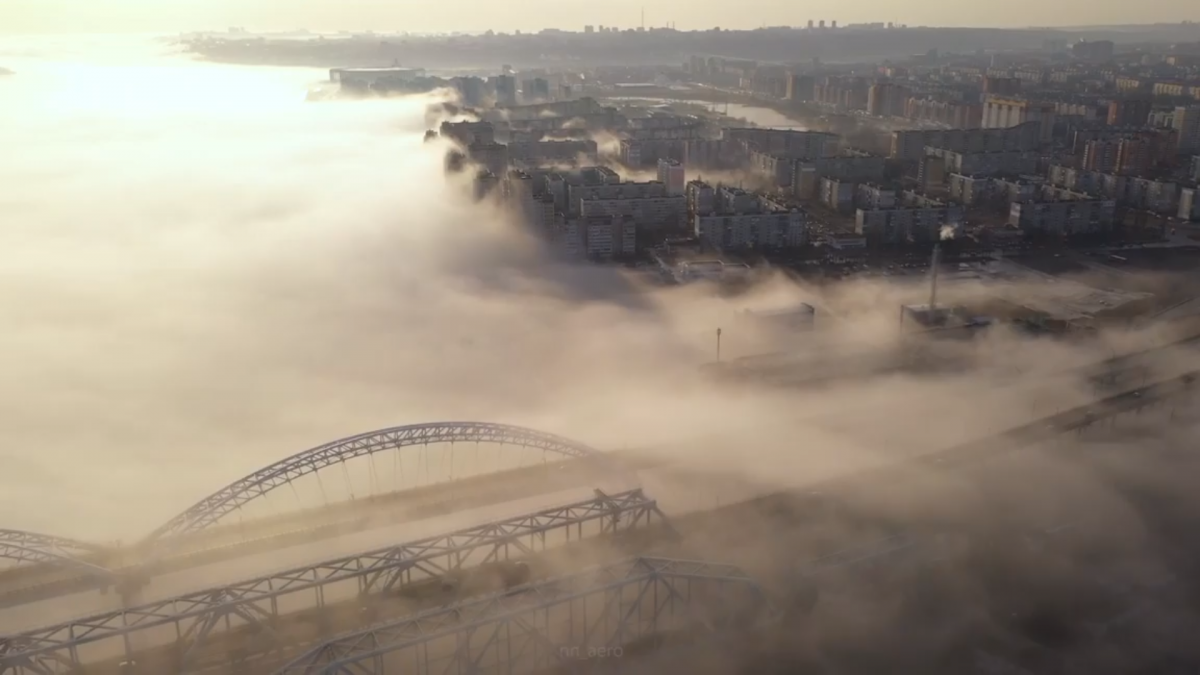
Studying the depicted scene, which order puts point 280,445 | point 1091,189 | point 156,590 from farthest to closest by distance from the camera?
point 1091,189 → point 280,445 → point 156,590

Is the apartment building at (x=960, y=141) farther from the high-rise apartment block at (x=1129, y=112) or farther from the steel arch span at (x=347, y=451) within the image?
the steel arch span at (x=347, y=451)

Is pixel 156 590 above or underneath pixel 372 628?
underneath

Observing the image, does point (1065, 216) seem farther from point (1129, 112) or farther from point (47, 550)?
point (47, 550)

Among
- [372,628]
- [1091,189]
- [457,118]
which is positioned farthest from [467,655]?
[457,118]

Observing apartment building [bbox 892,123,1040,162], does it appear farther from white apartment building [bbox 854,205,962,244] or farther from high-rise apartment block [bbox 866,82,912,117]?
high-rise apartment block [bbox 866,82,912,117]

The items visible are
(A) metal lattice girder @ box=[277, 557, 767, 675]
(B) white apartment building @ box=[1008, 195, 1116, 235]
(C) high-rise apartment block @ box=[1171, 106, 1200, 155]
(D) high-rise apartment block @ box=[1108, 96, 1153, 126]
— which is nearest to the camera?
(A) metal lattice girder @ box=[277, 557, 767, 675]

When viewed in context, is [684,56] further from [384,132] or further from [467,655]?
[467,655]

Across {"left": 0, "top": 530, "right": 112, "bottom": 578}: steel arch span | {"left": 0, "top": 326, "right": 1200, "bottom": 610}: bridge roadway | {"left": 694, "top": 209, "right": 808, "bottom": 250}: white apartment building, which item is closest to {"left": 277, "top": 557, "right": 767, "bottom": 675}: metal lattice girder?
{"left": 0, "top": 326, "right": 1200, "bottom": 610}: bridge roadway

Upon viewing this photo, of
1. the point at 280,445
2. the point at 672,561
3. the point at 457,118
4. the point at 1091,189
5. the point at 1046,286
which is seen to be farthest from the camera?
the point at 457,118
